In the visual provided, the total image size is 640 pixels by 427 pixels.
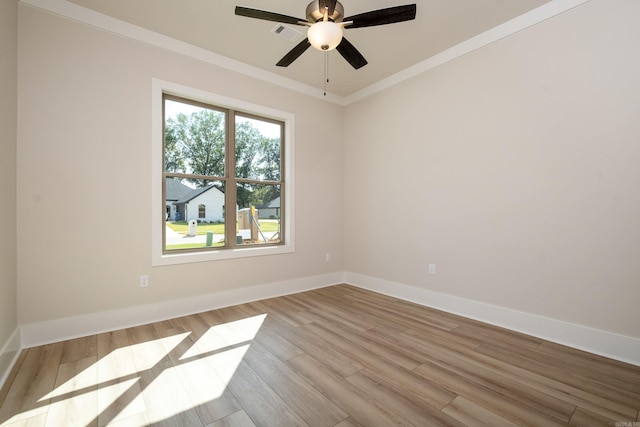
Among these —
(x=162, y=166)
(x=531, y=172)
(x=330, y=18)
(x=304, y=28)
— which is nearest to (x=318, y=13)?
(x=330, y=18)

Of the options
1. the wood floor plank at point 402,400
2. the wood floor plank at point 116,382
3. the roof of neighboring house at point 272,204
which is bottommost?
the wood floor plank at point 402,400

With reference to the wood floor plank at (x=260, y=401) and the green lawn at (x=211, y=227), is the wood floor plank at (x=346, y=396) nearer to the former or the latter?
the wood floor plank at (x=260, y=401)

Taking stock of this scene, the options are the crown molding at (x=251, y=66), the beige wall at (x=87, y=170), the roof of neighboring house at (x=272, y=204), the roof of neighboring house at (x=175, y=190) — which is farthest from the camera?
the roof of neighboring house at (x=272, y=204)

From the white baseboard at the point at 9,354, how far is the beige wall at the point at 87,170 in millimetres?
214

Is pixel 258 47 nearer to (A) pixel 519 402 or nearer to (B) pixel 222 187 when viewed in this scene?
(B) pixel 222 187

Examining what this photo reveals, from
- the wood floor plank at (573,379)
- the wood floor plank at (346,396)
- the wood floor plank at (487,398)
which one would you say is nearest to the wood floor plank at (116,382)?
the wood floor plank at (346,396)

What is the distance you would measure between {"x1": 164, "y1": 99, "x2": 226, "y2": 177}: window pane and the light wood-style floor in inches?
69.7

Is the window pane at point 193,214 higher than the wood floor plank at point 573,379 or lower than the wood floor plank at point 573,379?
higher

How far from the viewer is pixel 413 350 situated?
2414 mm

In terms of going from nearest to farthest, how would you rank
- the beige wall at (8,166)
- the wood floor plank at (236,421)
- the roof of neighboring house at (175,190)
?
the wood floor plank at (236,421)
the beige wall at (8,166)
the roof of neighboring house at (175,190)

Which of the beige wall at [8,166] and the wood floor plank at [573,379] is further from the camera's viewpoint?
the beige wall at [8,166]

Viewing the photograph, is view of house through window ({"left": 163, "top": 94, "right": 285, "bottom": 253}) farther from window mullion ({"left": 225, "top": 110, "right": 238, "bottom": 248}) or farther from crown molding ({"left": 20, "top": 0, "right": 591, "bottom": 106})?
crown molding ({"left": 20, "top": 0, "right": 591, "bottom": 106})

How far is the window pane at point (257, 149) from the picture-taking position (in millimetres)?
3850

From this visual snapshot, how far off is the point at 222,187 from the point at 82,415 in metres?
2.55
